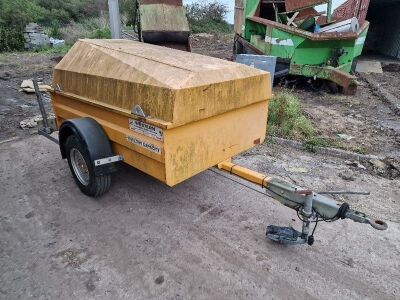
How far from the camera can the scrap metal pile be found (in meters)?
6.98

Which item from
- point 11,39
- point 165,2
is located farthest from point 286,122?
point 11,39

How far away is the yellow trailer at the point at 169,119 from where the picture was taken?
2289 millimetres

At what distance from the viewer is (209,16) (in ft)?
77.3

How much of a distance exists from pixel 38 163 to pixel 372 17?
17.0 metres

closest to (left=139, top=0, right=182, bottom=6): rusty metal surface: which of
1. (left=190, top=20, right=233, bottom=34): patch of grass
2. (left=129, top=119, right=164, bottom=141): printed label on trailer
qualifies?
(left=129, top=119, right=164, bottom=141): printed label on trailer

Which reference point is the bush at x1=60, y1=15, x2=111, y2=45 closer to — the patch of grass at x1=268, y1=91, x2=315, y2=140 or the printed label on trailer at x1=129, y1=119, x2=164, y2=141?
the patch of grass at x1=268, y1=91, x2=315, y2=140

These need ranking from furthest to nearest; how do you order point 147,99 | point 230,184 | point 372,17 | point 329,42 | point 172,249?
point 372,17 < point 329,42 < point 230,184 < point 172,249 < point 147,99

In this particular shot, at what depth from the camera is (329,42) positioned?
Result: 7070 millimetres

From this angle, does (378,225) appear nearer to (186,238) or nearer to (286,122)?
(186,238)

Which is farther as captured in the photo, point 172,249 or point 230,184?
point 230,184

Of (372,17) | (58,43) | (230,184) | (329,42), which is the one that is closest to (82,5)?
(58,43)

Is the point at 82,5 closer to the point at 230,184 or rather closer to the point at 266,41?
the point at 266,41

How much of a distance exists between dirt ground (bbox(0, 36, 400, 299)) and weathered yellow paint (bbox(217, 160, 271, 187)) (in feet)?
1.67

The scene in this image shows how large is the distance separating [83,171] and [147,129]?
4.40 feet
